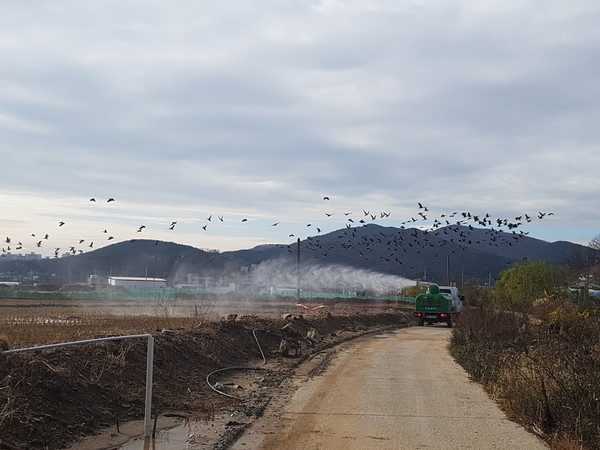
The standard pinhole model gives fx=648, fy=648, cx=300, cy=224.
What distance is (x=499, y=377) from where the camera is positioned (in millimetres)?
15023

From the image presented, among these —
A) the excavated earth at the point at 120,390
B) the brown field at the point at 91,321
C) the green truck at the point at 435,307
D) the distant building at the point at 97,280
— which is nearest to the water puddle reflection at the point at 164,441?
the excavated earth at the point at 120,390

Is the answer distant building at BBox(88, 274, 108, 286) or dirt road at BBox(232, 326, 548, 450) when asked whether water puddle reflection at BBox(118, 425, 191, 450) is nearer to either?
dirt road at BBox(232, 326, 548, 450)

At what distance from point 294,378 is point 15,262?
15805cm

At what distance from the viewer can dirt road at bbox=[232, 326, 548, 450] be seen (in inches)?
404

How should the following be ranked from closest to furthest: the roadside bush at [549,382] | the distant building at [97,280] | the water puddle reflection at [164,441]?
1. the water puddle reflection at [164,441]
2. the roadside bush at [549,382]
3. the distant building at [97,280]

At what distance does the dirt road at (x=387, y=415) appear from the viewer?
1026 centimetres

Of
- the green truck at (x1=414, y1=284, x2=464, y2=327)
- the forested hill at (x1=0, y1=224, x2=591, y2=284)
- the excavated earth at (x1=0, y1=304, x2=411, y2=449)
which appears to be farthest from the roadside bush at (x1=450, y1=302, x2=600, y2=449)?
the forested hill at (x1=0, y1=224, x2=591, y2=284)

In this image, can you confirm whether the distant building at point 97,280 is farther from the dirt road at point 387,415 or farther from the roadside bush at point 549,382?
the roadside bush at point 549,382

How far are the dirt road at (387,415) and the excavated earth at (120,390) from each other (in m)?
0.79

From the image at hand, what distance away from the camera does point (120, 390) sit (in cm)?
1248

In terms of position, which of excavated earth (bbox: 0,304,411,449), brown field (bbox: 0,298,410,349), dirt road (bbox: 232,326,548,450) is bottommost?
dirt road (bbox: 232,326,548,450)

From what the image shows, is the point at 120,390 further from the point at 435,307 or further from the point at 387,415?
the point at 435,307

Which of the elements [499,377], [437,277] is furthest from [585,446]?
[437,277]

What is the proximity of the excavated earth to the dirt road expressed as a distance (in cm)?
79
